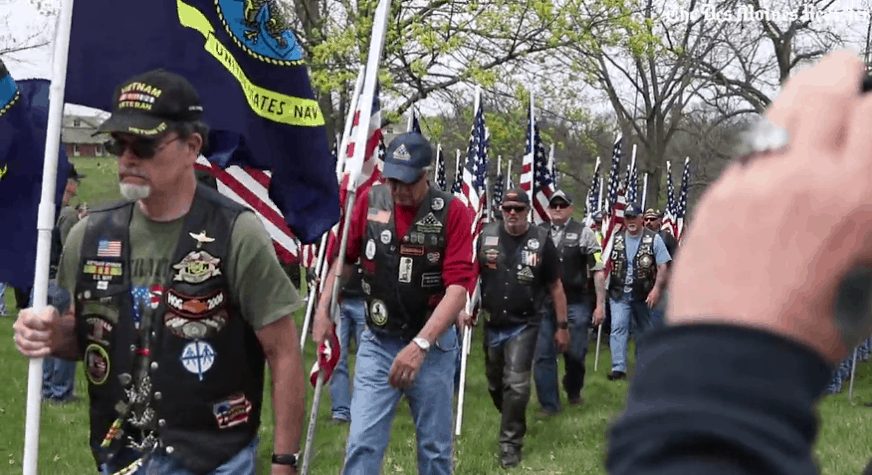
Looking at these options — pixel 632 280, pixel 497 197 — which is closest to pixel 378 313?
pixel 632 280

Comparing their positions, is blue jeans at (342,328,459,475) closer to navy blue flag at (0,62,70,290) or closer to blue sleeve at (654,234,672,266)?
navy blue flag at (0,62,70,290)

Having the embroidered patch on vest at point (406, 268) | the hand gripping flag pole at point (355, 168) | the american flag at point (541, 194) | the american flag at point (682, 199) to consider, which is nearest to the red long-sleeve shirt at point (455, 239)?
the embroidered patch on vest at point (406, 268)

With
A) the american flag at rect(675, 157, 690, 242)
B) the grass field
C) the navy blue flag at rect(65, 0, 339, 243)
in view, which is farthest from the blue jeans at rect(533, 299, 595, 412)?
the american flag at rect(675, 157, 690, 242)

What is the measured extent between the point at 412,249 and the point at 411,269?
0.35 feet

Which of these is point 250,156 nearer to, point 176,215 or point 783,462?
point 176,215

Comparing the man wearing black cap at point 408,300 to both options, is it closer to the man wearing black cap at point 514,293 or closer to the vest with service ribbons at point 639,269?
the man wearing black cap at point 514,293

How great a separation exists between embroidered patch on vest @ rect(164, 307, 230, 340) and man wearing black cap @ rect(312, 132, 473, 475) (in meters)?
2.15

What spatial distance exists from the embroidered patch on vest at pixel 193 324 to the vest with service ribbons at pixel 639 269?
933 cm

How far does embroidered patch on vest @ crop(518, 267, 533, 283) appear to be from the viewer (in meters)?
8.22

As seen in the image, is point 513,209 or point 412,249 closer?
point 412,249

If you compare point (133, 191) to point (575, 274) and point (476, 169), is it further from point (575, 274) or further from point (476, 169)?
point (575, 274)

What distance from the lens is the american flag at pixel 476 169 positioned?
9648 millimetres

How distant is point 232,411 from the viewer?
119 inches

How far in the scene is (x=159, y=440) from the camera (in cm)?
296
